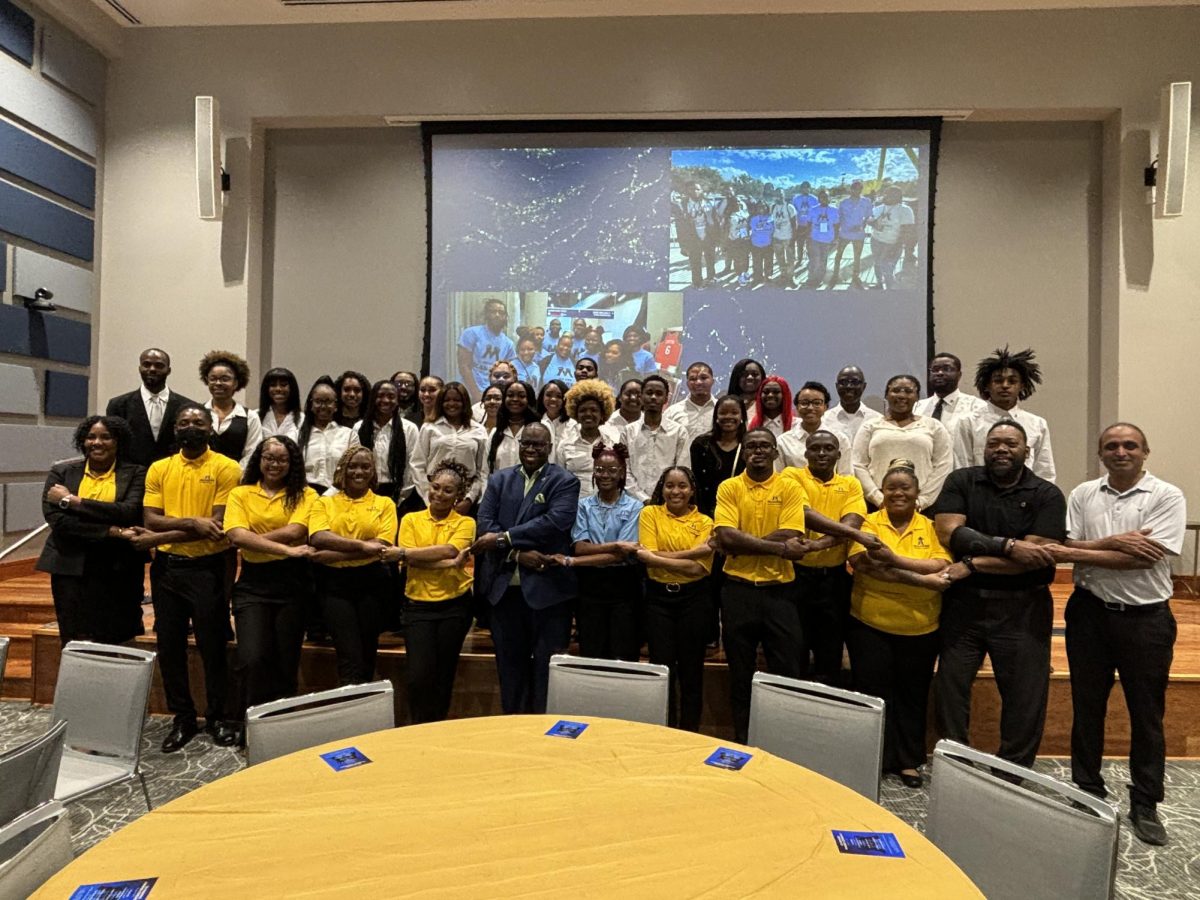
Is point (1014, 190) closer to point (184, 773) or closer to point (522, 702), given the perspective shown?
point (522, 702)

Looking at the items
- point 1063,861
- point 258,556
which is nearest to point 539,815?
point 1063,861

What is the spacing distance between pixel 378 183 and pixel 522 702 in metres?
6.10

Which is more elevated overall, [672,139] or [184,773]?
[672,139]

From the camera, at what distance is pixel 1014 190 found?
7.37 m

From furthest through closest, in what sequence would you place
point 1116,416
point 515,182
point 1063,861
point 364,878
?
point 515,182 < point 1116,416 < point 1063,861 < point 364,878

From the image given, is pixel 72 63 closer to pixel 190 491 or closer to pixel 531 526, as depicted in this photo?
pixel 190 491

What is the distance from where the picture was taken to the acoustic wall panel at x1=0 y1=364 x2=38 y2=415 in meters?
6.25

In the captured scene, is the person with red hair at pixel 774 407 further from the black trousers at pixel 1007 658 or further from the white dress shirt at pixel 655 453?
the black trousers at pixel 1007 658

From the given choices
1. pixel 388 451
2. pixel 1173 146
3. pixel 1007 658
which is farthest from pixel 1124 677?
pixel 1173 146

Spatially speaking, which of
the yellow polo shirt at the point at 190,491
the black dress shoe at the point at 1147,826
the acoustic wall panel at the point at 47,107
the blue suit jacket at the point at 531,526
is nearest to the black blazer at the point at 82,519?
the yellow polo shirt at the point at 190,491

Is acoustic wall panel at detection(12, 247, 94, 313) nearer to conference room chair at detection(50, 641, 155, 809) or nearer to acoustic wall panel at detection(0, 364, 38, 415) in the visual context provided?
acoustic wall panel at detection(0, 364, 38, 415)

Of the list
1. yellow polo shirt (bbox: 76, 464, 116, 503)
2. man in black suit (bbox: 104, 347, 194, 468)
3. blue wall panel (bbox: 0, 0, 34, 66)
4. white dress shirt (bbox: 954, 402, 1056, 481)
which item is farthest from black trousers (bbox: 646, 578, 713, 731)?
blue wall panel (bbox: 0, 0, 34, 66)

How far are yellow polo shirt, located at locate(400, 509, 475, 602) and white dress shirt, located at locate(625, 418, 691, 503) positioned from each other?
4.12 feet

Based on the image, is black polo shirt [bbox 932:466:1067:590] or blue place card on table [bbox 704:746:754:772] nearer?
blue place card on table [bbox 704:746:754:772]
